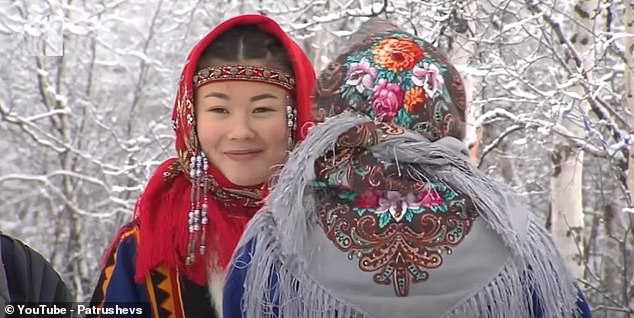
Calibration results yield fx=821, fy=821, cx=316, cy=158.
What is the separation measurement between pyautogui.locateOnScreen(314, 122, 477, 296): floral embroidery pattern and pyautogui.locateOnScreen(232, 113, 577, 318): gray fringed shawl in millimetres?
15

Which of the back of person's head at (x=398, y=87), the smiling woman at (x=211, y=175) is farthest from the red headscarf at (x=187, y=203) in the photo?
the back of person's head at (x=398, y=87)

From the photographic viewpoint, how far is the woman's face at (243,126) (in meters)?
2.11

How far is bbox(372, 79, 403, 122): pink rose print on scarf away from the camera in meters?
1.48

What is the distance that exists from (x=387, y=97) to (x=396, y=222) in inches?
8.9

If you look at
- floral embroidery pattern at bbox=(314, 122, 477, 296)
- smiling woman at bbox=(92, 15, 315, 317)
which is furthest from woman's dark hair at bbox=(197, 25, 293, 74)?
floral embroidery pattern at bbox=(314, 122, 477, 296)

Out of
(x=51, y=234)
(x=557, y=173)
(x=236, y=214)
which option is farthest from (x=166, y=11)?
(x=236, y=214)

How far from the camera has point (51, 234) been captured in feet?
36.6

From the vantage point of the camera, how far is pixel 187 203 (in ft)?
7.18

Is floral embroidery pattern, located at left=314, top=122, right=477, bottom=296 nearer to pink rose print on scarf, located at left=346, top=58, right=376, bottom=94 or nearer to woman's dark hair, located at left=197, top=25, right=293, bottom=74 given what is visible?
pink rose print on scarf, located at left=346, top=58, right=376, bottom=94

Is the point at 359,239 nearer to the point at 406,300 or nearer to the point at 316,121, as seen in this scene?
the point at 406,300

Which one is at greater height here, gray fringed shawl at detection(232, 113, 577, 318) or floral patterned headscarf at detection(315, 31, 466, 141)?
floral patterned headscarf at detection(315, 31, 466, 141)

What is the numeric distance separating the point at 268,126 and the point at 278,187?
1.94 ft

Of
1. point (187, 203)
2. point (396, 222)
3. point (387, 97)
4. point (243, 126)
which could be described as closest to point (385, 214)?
point (396, 222)

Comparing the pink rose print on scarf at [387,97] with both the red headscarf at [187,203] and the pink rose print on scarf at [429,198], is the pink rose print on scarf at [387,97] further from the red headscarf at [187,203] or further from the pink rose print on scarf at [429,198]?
the red headscarf at [187,203]
